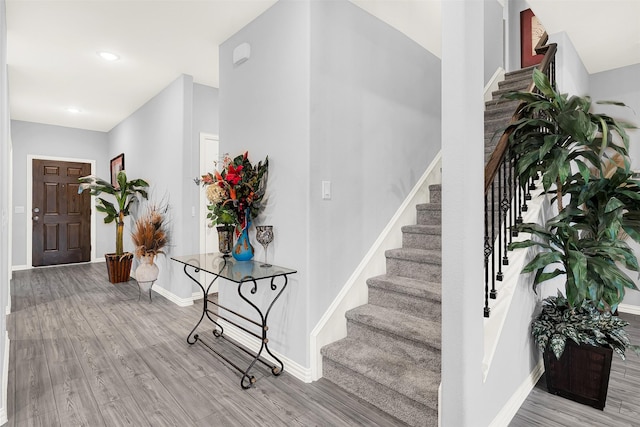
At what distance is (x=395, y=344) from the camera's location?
2.27 metres

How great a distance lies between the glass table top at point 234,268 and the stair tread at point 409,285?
2.33 ft

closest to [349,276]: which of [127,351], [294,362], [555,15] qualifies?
[294,362]

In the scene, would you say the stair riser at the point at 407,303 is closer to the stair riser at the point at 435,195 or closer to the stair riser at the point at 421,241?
the stair riser at the point at 421,241

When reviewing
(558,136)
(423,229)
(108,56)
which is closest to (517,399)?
(423,229)

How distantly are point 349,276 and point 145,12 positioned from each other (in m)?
2.74

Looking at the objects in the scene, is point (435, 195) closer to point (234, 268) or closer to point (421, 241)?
point (421, 241)

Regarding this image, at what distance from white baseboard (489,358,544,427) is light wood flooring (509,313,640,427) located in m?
0.02

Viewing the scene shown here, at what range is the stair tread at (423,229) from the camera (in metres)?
2.86

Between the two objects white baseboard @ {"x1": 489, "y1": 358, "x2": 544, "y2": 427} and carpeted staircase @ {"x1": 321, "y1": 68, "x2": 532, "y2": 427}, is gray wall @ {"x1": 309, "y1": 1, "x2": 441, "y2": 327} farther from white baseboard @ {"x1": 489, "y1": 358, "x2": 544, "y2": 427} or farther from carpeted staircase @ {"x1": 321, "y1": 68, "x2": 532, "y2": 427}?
white baseboard @ {"x1": 489, "y1": 358, "x2": 544, "y2": 427}

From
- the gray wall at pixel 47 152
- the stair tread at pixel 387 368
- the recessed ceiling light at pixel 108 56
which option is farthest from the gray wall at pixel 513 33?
the gray wall at pixel 47 152

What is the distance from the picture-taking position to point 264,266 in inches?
101

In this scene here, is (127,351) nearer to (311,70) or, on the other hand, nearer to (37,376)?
(37,376)

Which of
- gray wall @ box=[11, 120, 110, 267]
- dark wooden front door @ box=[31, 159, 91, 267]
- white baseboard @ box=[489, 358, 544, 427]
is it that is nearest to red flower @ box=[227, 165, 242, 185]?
white baseboard @ box=[489, 358, 544, 427]

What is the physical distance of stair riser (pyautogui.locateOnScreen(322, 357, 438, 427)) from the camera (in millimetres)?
1807
